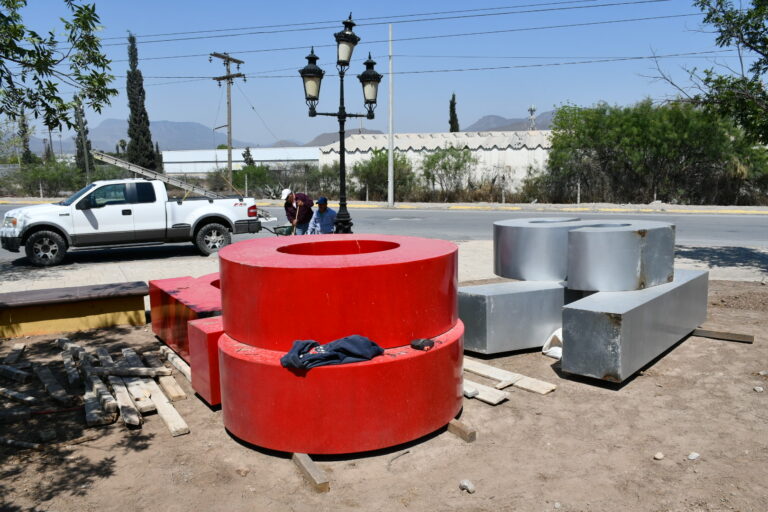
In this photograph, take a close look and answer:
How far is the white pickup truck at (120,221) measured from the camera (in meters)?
13.3

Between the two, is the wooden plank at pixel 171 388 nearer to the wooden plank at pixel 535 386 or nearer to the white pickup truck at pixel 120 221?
the wooden plank at pixel 535 386

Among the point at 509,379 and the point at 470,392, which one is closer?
the point at 470,392

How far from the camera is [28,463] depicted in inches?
175

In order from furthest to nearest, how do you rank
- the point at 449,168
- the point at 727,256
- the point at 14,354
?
the point at 449,168
the point at 727,256
the point at 14,354

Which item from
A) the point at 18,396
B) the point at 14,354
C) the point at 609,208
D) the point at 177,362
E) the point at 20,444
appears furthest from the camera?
the point at 609,208

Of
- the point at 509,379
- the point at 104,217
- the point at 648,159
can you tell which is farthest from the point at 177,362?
the point at 648,159

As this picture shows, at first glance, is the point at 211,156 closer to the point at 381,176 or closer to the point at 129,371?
the point at 381,176

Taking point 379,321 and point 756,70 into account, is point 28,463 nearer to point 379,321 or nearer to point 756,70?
point 379,321

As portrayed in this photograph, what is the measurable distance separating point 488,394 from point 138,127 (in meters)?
58.1

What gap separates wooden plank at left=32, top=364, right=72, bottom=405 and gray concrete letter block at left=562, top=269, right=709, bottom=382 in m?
4.59

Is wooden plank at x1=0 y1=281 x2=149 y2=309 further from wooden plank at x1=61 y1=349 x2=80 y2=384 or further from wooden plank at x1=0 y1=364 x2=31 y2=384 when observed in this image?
wooden plank at x1=0 y1=364 x2=31 y2=384

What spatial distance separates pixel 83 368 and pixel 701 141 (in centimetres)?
2974

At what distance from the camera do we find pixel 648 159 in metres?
30.7

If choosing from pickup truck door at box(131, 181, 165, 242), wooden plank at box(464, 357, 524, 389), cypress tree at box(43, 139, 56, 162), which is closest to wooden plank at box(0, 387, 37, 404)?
wooden plank at box(464, 357, 524, 389)
